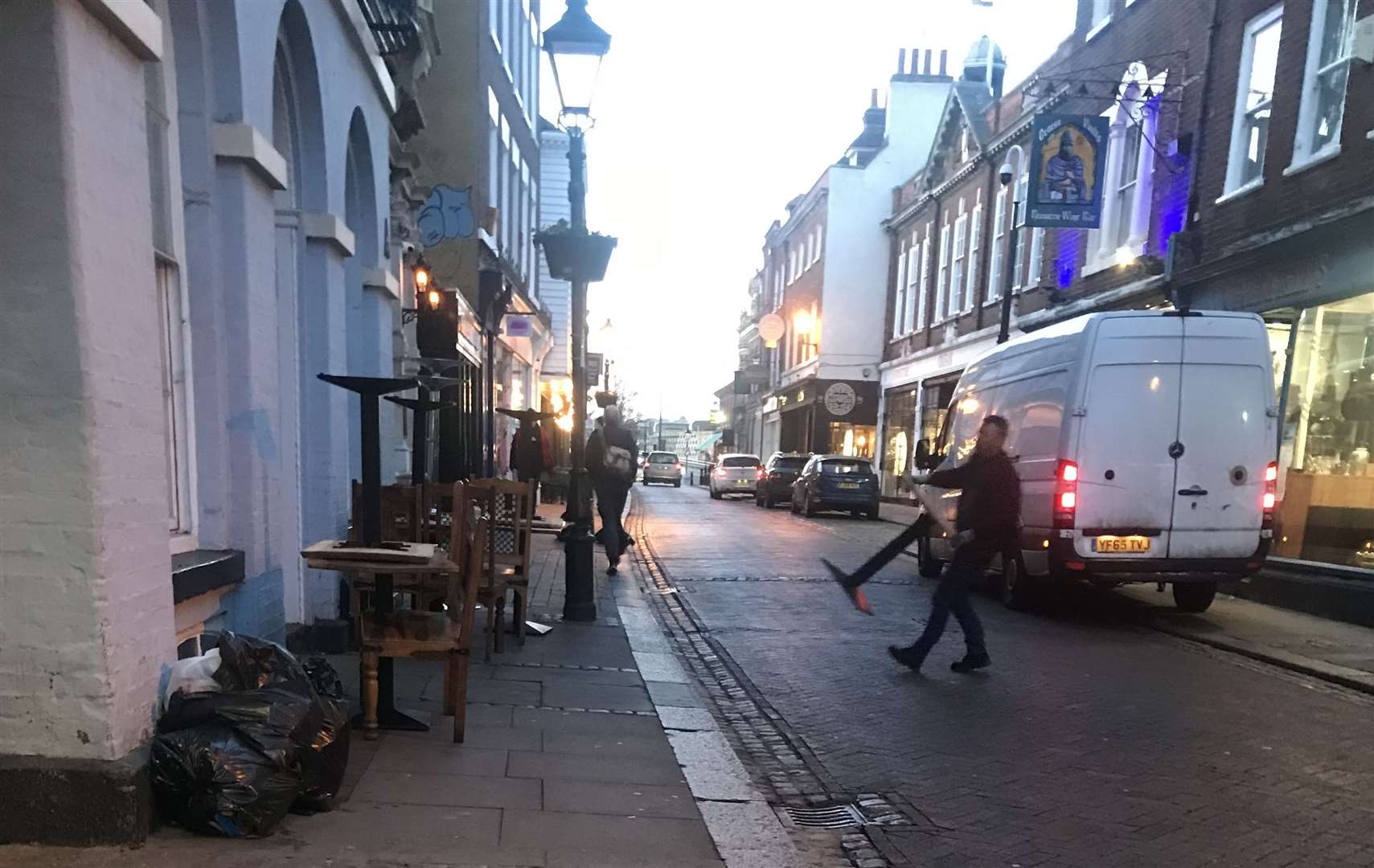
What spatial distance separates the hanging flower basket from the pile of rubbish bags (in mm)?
4749

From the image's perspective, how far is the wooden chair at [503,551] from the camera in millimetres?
5449

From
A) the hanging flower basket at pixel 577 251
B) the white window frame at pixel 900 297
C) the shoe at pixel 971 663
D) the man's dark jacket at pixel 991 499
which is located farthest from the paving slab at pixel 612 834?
the white window frame at pixel 900 297

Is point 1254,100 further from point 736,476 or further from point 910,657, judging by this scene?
point 736,476

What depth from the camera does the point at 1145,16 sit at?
563 inches

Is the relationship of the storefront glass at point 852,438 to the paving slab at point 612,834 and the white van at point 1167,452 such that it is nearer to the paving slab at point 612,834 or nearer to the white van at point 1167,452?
the white van at point 1167,452

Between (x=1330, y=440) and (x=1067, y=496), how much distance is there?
15.1ft

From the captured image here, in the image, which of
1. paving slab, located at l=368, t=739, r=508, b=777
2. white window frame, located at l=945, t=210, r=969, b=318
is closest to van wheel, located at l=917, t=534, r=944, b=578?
paving slab, located at l=368, t=739, r=508, b=777

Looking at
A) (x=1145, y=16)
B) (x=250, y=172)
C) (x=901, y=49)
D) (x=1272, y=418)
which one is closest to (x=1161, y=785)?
(x=1272, y=418)

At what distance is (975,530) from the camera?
5.91 m

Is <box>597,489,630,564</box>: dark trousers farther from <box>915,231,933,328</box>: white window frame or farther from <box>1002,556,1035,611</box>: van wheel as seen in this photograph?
<box>915,231,933,328</box>: white window frame

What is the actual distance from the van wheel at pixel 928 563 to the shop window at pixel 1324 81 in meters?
6.30

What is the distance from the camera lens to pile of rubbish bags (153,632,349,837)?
2.94 meters

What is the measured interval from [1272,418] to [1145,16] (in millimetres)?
9834

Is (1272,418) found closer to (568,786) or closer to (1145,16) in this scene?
(568,786)
